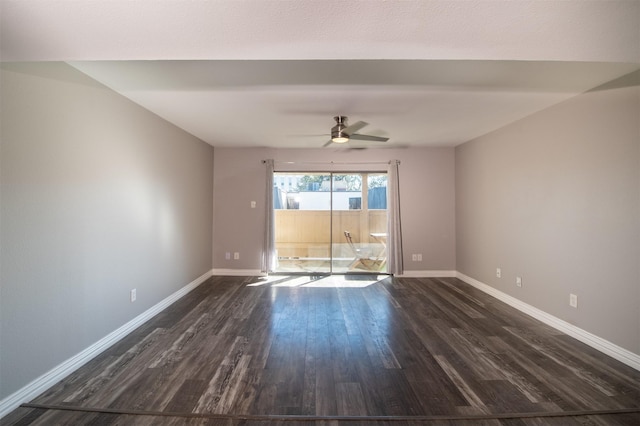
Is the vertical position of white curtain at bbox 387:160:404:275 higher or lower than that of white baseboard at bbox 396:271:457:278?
higher

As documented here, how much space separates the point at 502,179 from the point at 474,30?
2977mm

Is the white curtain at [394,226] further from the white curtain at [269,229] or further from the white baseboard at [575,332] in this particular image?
the white curtain at [269,229]

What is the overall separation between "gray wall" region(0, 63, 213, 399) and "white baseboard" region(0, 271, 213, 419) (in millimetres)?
44

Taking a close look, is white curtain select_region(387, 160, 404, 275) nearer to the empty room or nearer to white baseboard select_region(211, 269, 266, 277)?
the empty room

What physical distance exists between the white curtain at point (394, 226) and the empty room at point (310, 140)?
3.06 ft

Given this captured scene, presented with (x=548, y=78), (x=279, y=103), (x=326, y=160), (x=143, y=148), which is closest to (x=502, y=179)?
(x=548, y=78)

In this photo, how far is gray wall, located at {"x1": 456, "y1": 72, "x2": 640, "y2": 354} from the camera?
2145mm

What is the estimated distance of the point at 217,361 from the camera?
6.98ft

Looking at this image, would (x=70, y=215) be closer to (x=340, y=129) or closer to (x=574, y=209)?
(x=340, y=129)

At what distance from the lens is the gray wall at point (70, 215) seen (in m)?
1.64

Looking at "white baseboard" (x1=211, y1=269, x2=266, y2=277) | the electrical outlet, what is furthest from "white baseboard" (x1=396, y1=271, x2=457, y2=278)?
"white baseboard" (x1=211, y1=269, x2=266, y2=277)

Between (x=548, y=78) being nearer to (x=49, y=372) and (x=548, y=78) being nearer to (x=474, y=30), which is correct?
(x=474, y=30)

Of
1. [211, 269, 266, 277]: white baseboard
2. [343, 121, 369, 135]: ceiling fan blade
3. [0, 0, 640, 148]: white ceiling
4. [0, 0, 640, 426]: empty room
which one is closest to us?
[0, 0, 640, 148]: white ceiling

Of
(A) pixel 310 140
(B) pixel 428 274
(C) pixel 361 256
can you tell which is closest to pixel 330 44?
(A) pixel 310 140
